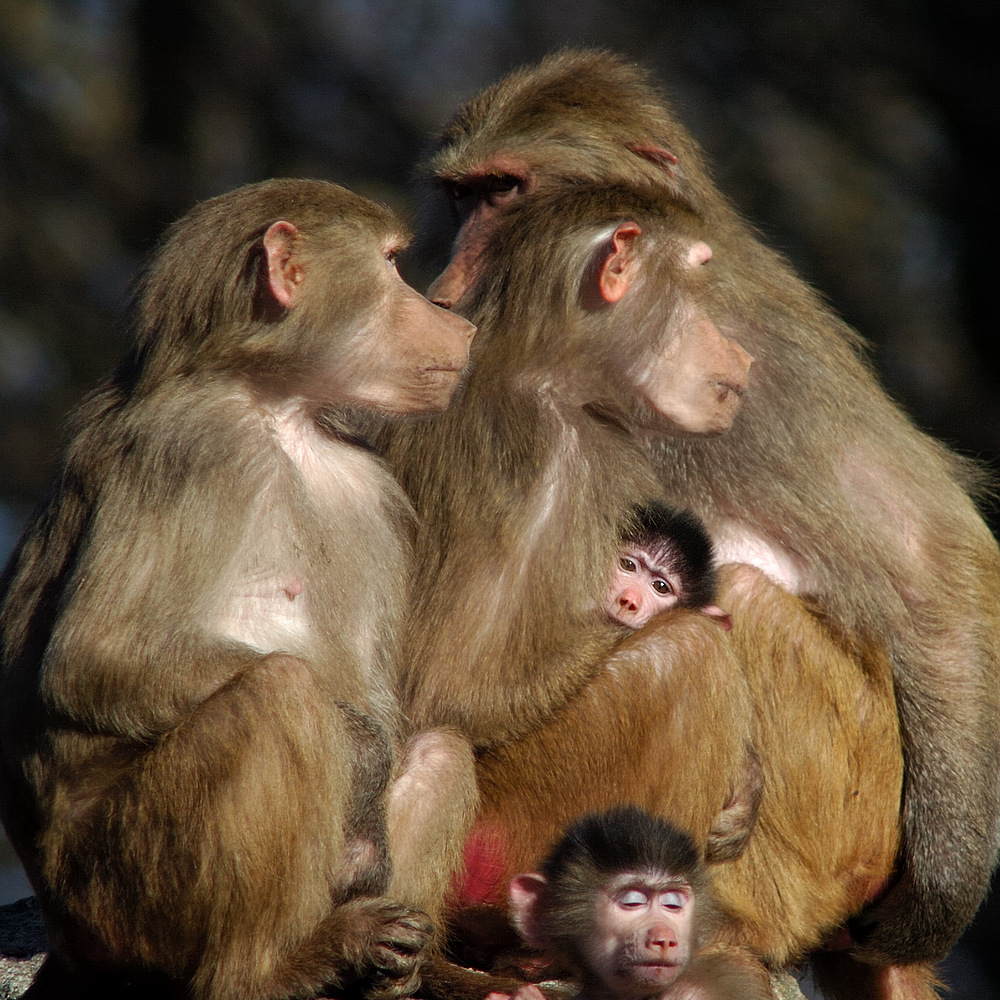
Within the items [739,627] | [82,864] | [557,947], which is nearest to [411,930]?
[557,947]

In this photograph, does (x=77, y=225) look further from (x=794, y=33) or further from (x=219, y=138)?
(x=794, y=33)

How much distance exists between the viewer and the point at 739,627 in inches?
135

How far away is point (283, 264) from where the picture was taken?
120 inches

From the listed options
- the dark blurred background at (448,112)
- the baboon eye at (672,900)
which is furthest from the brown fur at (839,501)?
the dark blurred background at (448,112)

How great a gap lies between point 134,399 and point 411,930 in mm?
1124

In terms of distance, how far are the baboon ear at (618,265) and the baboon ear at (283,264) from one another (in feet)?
2.33

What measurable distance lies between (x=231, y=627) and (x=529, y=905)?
2.85 feet

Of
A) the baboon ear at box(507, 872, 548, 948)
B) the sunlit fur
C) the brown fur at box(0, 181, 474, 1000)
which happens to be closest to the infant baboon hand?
the brown fur at box(0, 181, 474, 1000)

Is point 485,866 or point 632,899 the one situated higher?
point 632,899

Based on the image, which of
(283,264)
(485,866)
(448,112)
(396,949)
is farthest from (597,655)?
(448,112)

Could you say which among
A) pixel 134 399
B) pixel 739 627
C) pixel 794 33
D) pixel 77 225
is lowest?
pixel 77 225

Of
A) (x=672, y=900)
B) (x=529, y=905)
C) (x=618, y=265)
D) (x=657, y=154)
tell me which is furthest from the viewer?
(x=657, y=154)

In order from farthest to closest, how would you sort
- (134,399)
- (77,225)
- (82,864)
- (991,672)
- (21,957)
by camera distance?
(77,225)
(21,957)
(991,672)
(134,399)
(82,864)

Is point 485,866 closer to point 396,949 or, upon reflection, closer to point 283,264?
point 396,949
